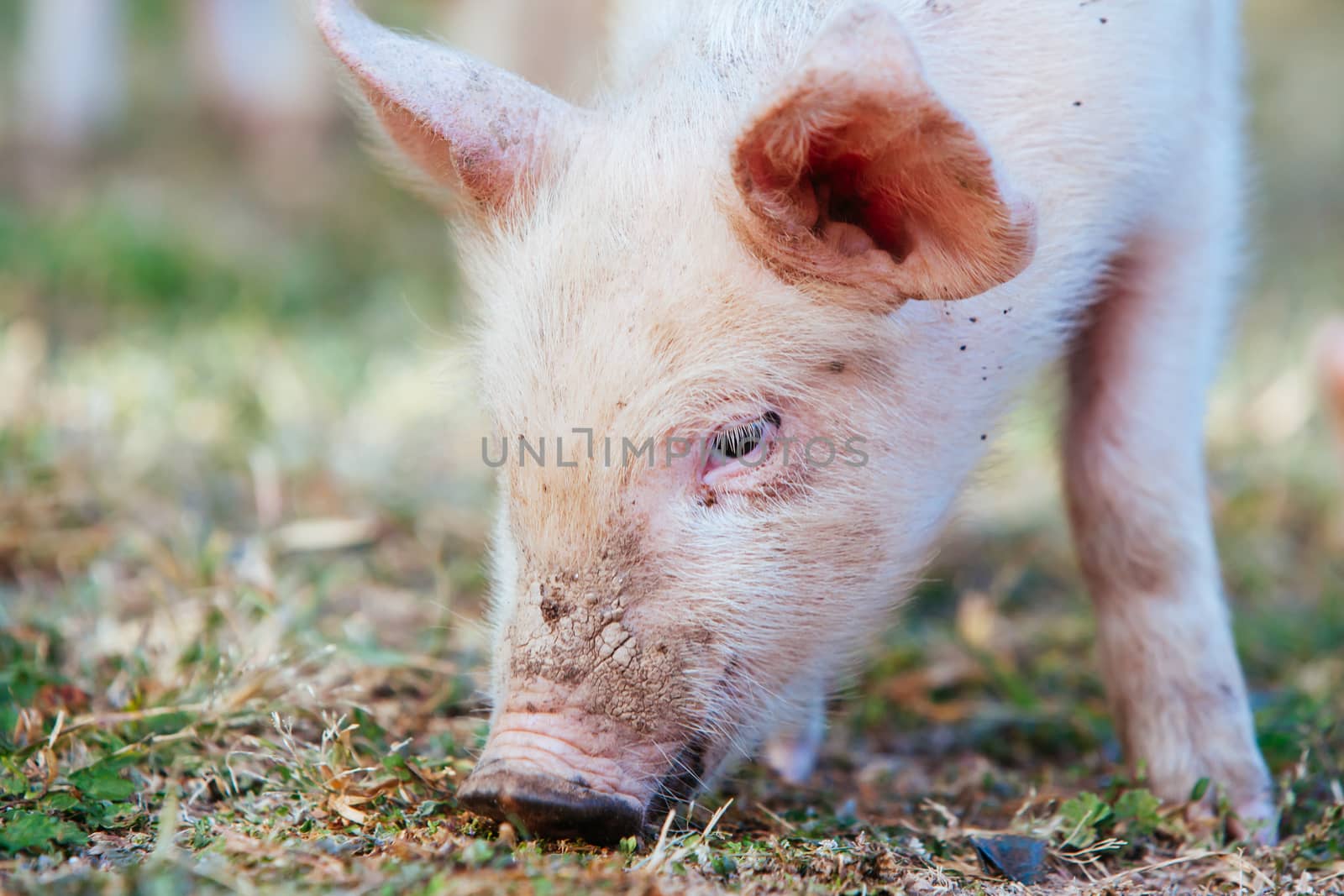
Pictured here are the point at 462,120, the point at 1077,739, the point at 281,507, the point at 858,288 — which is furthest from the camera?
the point at 281,507

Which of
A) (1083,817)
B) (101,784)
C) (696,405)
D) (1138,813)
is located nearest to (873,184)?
(696,405)

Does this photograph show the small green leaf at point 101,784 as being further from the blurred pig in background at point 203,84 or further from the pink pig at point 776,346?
the blurred pig in background at point 203,84

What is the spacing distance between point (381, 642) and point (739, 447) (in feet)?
4.18

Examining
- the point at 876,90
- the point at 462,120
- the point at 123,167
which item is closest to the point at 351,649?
the point at 462,120

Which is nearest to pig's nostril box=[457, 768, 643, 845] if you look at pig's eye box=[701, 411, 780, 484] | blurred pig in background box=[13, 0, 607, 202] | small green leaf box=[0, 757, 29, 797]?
pig's eye box=[701, 411, 780, 484]

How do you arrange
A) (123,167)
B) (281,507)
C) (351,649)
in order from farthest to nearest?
(123,167) < (281,507) < (351,649)

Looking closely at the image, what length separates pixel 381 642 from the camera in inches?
127

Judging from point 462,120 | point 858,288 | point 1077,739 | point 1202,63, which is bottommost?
point 1077,739

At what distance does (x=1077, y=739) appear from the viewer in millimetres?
3213

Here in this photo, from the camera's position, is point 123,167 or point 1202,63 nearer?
point 1202,63

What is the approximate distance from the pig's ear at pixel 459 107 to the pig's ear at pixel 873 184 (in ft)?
1.80

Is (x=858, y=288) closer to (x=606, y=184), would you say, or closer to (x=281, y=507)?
(x=606, y=184)

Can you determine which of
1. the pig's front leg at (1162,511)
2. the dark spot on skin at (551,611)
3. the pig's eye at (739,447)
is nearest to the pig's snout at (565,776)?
the dark spot on skin at (551,611)

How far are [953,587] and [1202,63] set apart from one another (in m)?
1.82
